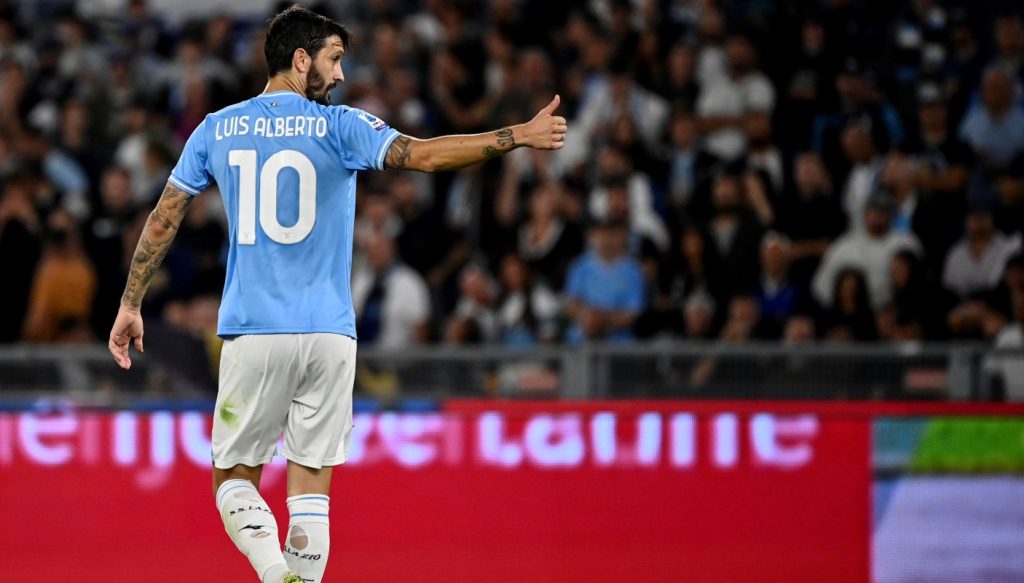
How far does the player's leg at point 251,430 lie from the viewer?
548 cm

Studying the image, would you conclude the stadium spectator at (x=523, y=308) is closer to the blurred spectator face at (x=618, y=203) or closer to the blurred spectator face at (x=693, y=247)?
the blurred spectator face at (x=618, y=203)

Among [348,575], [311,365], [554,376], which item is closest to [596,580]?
[348,575]

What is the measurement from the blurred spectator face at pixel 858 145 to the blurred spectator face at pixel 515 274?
8.26 ft

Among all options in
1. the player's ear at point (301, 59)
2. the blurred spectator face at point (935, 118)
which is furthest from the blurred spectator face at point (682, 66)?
the player's ear at point (301, 59)

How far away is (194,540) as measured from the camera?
7.24 meters

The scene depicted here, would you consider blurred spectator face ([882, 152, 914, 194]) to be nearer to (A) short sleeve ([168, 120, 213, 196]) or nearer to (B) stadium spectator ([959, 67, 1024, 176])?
(B) stadium spectator ([959, 67, 1024, 176])

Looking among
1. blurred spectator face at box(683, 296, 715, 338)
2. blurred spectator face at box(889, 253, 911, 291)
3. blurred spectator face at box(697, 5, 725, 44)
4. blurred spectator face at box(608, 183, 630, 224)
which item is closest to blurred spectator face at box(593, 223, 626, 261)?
blurred spectator face at box(608, 183, 630, 224)

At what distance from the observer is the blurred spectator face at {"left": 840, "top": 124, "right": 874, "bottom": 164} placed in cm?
1104

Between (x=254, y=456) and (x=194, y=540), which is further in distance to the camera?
(x=194, y=540)

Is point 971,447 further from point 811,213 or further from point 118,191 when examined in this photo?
point 118,191

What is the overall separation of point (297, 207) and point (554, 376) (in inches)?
131

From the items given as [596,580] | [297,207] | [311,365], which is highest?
[297,207]

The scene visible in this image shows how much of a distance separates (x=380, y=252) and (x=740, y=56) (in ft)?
10.6

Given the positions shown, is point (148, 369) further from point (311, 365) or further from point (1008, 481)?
point (1008, 481)
